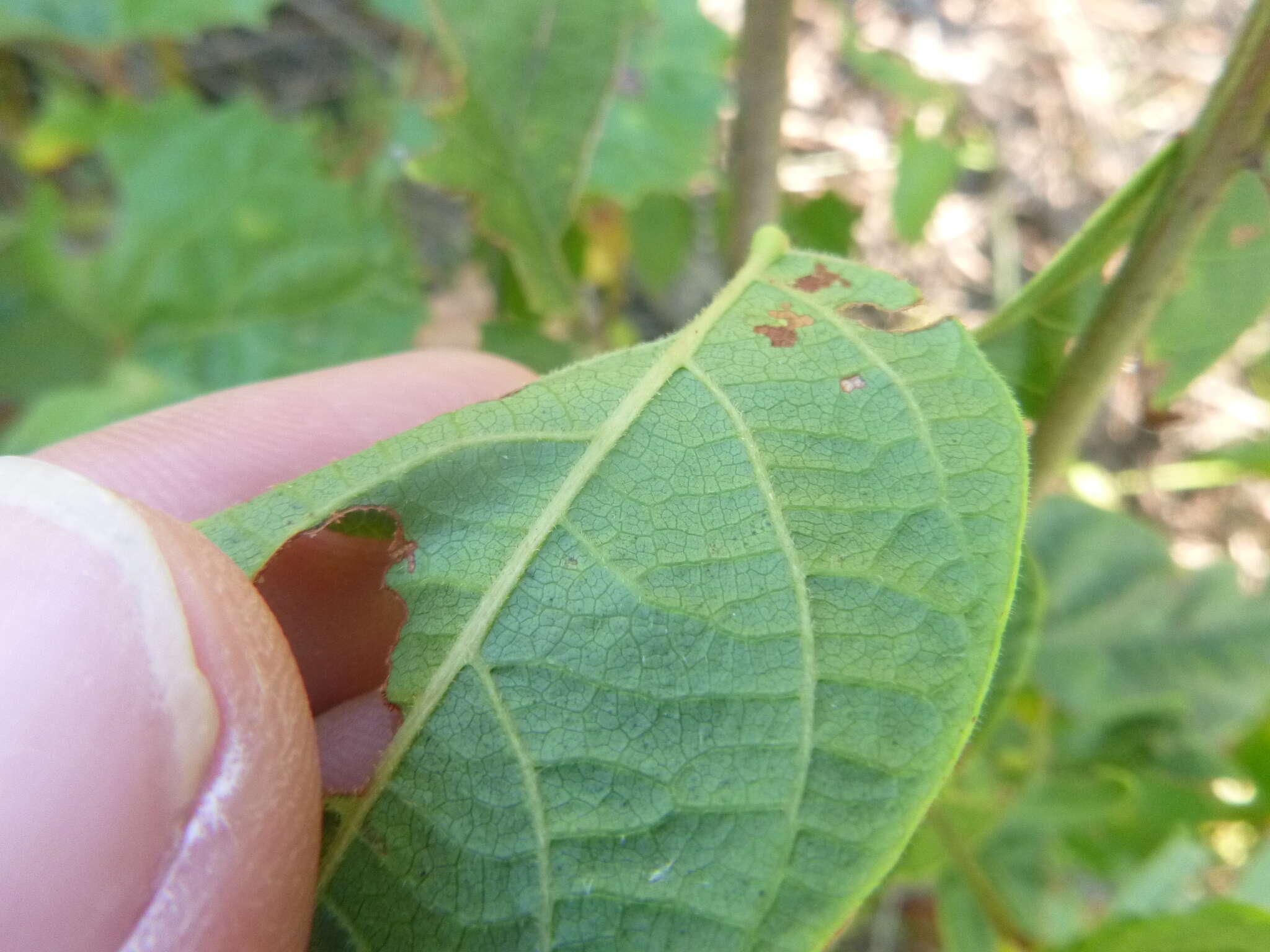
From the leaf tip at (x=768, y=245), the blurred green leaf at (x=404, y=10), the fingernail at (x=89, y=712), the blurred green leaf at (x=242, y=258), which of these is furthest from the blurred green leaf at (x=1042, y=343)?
the blurred green leaf at (x=404, y=10)

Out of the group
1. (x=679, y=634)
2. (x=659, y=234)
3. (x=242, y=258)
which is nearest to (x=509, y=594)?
→ (x=679, y=634)

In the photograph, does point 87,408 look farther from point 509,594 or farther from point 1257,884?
point 1257,884

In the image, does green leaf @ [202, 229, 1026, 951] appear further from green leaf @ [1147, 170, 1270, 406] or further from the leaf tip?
green leaf @ [1147, 170, 1270, 406]

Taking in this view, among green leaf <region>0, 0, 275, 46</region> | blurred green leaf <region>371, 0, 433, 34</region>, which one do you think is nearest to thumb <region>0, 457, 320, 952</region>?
green leaf <region>0, 0, 275, 46</region>

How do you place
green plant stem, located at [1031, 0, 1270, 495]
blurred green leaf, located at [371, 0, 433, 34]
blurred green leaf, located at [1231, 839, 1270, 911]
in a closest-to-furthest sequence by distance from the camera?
green plant stem, located at [1031, 0, 1270, 495]
blurred green leaf, located at [1231, 839, 1270, 911]
blurred green leaf, located at [371, 0, 433, 34]

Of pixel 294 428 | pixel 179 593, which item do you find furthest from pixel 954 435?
pixel 294 428
